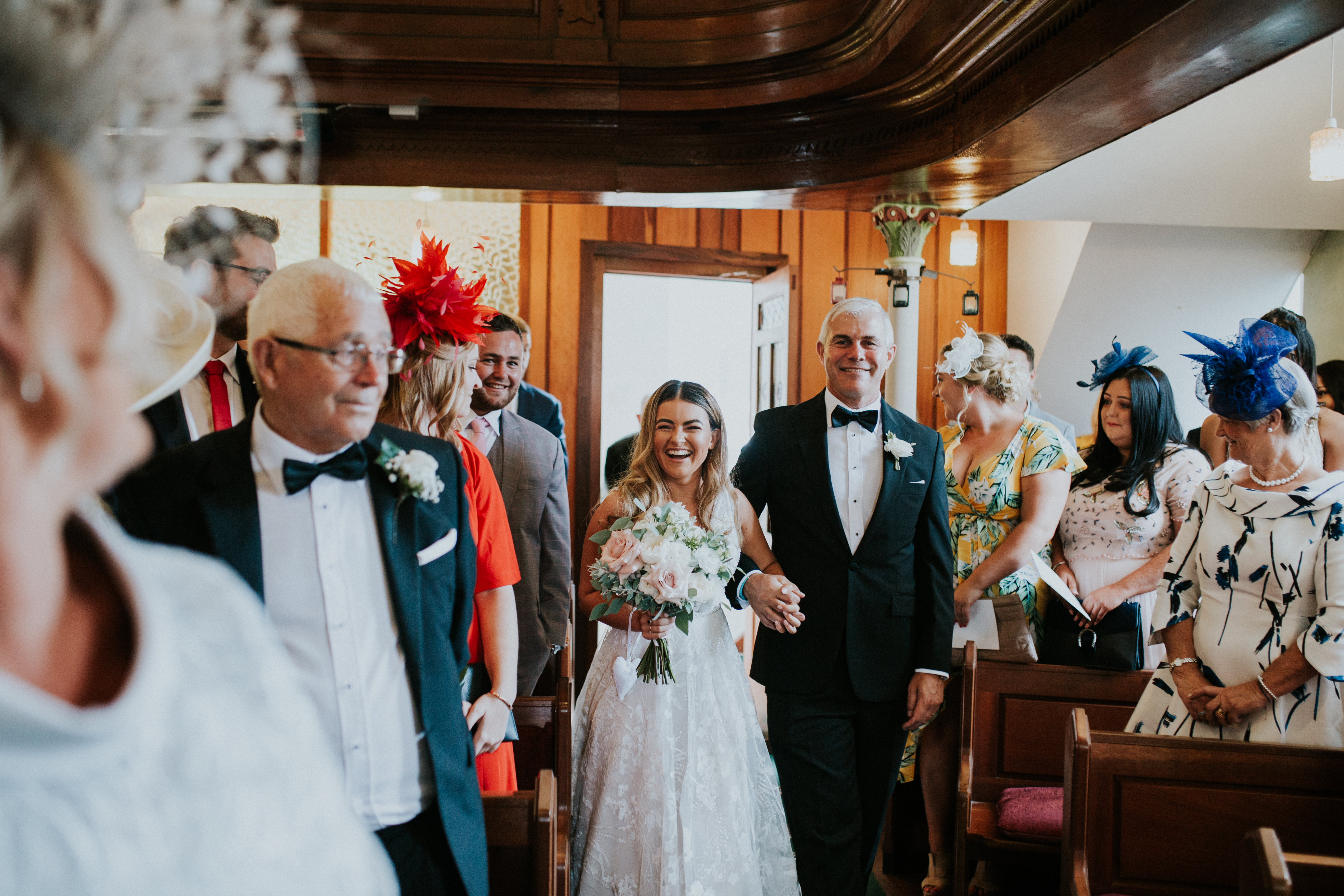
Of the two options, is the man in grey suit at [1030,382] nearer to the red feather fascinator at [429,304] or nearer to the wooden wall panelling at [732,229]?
the wooden wall panelling at [732,229]

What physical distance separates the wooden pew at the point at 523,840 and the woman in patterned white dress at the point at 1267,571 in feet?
5.95

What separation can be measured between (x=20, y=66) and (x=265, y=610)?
1.15 meters

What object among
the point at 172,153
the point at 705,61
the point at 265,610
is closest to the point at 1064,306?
the point at 705,61

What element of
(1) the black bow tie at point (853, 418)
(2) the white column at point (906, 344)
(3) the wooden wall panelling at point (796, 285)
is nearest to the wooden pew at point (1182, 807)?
(1) the black bow tie at point (853, 418)

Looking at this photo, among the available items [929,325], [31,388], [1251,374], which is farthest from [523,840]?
[929,325]

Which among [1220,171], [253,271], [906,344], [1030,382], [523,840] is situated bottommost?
[523,840]

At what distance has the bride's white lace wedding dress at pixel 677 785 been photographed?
2869mm

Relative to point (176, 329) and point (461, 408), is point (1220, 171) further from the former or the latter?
point (176, 329)

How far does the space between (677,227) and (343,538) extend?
601 centimetres

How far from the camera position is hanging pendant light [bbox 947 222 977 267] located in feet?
24.9

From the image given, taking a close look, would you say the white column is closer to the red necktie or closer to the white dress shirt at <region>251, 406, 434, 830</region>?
the red necktie

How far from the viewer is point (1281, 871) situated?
5.16 ft

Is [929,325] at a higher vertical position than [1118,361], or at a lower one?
higher

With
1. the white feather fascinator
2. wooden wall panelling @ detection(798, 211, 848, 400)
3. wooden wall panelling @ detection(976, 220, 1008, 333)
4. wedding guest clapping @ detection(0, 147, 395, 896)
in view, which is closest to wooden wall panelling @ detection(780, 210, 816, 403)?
wooden wall panelling @ detection(798, 211, 848, 400)
